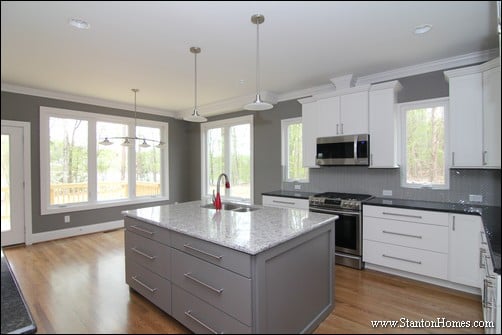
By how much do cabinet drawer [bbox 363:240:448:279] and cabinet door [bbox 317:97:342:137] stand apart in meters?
1.46

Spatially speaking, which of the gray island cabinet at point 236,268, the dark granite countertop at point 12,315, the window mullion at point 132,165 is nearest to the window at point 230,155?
the window mullion at point 132,165

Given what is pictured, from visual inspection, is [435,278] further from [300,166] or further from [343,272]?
[300,166]

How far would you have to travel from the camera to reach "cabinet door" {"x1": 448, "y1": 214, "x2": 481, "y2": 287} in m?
2.35

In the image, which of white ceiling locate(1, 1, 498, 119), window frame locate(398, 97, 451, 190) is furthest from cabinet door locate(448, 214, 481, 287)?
white ceiling locate(1, 1, 498, 119)

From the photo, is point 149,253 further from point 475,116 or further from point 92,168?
point 475,116

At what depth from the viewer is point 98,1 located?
1426mm

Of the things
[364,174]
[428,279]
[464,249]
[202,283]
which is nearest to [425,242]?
[464,249]

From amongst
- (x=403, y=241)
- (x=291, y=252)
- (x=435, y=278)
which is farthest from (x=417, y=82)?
(x=291, y=252)

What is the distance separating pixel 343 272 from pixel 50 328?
9.11 ft

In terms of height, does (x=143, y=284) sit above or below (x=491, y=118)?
below

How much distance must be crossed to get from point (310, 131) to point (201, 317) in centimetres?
278

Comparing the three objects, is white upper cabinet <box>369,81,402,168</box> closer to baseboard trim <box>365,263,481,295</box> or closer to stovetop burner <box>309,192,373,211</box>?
stovetop burner <box>309,192,373,211</box>

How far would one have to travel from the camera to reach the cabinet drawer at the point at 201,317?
145 cm

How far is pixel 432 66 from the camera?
9.66 ft
